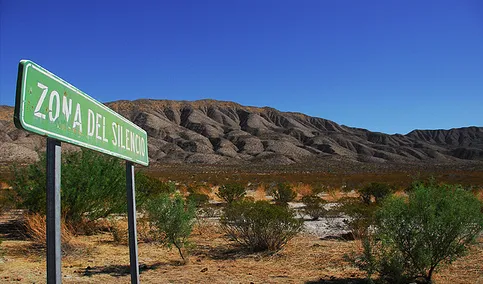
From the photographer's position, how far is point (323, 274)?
25.1ft

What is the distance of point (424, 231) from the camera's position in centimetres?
678

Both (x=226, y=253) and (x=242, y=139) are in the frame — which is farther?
(x=242, y=139)

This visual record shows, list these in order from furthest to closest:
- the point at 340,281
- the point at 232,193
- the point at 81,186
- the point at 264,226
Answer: the point at 232,193 < the point at 81,186 < the point at 264,226 < the point at 340,281

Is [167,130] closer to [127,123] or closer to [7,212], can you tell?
[7,212]

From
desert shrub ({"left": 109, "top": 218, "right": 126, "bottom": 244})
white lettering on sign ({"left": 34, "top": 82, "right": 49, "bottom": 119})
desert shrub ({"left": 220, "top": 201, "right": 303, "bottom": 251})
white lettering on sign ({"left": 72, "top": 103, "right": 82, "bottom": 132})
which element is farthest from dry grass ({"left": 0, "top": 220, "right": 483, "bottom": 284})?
white lettering on sign ({"left": 34, "top": 82, "right": 49, "bottom": 119})

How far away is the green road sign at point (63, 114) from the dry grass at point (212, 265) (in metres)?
4.60

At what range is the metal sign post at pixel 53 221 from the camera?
2.43m

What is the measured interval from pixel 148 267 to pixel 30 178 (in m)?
5.82

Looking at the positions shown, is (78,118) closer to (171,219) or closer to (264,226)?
(171,219)

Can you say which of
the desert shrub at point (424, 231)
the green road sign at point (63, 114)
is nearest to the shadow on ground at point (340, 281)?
the desert shrub at point (424, 231)

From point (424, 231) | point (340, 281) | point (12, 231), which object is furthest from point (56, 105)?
point (12, 231)

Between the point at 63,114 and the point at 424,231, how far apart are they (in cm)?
621

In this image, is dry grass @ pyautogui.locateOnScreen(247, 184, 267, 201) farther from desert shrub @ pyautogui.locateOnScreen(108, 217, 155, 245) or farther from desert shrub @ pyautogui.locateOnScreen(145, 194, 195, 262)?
desert shrub @ pyautogui.locateOnScreen(145, 194, 195, 262)

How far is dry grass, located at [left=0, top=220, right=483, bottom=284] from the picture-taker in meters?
7.38
